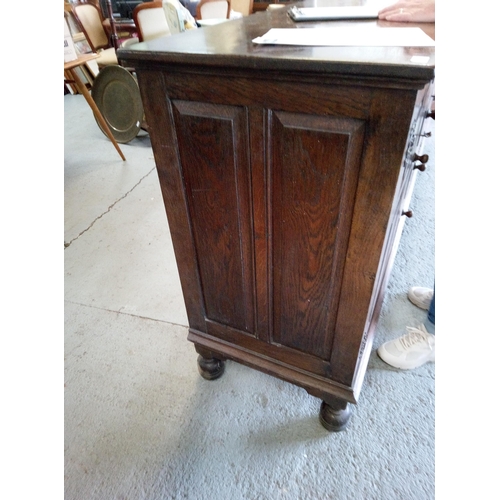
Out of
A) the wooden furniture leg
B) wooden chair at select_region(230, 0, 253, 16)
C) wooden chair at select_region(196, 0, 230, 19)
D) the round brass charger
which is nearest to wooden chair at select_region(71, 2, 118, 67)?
wooden chair at select_region(196, 0, 230, 19)

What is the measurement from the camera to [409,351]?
106 centimetres

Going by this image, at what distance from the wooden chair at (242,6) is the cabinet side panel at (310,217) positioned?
159 inches

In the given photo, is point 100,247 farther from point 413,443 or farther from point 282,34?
point 413,443

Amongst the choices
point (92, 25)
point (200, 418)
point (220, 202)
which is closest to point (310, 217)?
point (220, 202)

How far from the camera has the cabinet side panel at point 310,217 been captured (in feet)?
1.77

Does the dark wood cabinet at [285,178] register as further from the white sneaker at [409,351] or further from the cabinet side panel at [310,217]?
the white sneaker at [409,351]

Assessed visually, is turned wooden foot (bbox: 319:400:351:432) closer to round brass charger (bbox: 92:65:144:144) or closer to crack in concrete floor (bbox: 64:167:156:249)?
crack in concrete floor (bbox: 64:167:156:249)

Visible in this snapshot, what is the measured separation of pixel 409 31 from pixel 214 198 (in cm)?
47

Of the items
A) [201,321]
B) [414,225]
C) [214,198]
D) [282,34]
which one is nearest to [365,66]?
[282,34]

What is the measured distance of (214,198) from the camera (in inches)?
27.7

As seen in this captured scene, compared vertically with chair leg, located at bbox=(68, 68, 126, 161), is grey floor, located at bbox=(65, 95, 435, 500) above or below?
below

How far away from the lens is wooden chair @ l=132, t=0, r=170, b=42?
104 inches

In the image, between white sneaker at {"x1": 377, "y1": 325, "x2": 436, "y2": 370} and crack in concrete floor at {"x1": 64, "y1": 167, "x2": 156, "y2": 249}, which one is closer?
white sneaker at {"x1": 377, "y1": 325, "x2": 436, "y2": 370}

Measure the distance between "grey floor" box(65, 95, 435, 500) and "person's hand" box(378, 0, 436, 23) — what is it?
888mm
